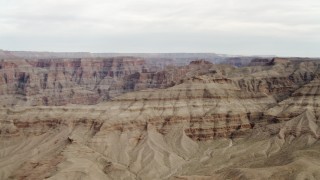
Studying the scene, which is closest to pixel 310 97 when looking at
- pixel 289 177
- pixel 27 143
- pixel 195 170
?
pixel 195 170

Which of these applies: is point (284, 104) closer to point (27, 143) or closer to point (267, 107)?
point (267, 107)

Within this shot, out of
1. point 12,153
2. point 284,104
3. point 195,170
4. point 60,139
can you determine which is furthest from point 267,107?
point 12,153

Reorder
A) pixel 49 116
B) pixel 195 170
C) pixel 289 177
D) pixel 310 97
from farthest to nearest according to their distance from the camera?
pixel 310 97 → pixel 49 116 → pixel 195 170 → pixel 289 177

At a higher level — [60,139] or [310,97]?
[310,97]

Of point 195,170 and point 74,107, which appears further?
point 74,107

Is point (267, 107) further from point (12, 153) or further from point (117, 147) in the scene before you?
point (12, 153)

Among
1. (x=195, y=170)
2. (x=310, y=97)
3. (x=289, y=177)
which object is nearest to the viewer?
(x=289, y=177)
